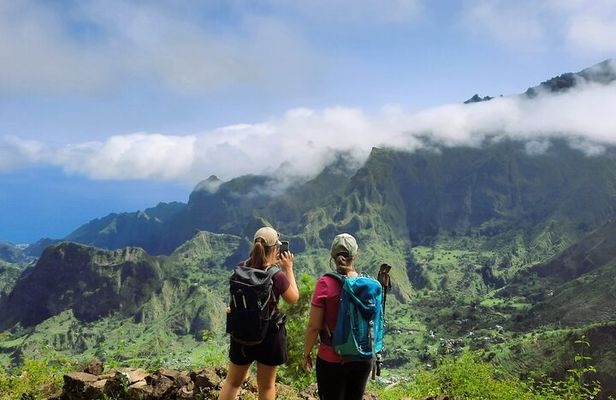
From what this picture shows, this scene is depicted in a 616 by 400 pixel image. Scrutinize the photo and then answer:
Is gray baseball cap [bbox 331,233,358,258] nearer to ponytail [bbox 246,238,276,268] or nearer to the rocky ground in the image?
ponytail [bbox 246,238,276,268]

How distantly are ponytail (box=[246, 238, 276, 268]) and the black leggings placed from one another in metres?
2.02

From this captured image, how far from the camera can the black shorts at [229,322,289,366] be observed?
8273 millimetres

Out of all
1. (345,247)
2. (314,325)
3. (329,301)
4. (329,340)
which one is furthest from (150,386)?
(345,247)

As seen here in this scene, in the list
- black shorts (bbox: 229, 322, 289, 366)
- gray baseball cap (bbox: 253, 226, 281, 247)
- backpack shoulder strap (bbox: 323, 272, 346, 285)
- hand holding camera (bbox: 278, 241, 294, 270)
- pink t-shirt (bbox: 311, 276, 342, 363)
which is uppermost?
gray baseball cap (bbox: 253, 226, 281, 247)

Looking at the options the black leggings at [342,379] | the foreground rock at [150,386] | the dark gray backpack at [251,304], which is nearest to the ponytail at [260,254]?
the dark gray backpack at [251,304]

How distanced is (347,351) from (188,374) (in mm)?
6040

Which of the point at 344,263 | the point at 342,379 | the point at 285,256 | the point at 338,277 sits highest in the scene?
the point at 285,256

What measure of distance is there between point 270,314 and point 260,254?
108 centimetres

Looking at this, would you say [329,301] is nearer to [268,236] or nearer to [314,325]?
[314,325]

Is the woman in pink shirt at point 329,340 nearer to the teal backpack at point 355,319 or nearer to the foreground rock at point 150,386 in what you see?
the teal backpack at point 355,319

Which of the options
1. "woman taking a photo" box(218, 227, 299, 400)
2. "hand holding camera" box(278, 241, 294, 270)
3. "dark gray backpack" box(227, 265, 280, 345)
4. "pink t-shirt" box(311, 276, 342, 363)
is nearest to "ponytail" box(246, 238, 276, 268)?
"woman taking a photo" box(218, 227, 299, 400)

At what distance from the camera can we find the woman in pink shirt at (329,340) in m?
7.95

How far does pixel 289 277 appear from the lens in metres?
8.46

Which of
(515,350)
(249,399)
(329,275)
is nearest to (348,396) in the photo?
(329,275)
